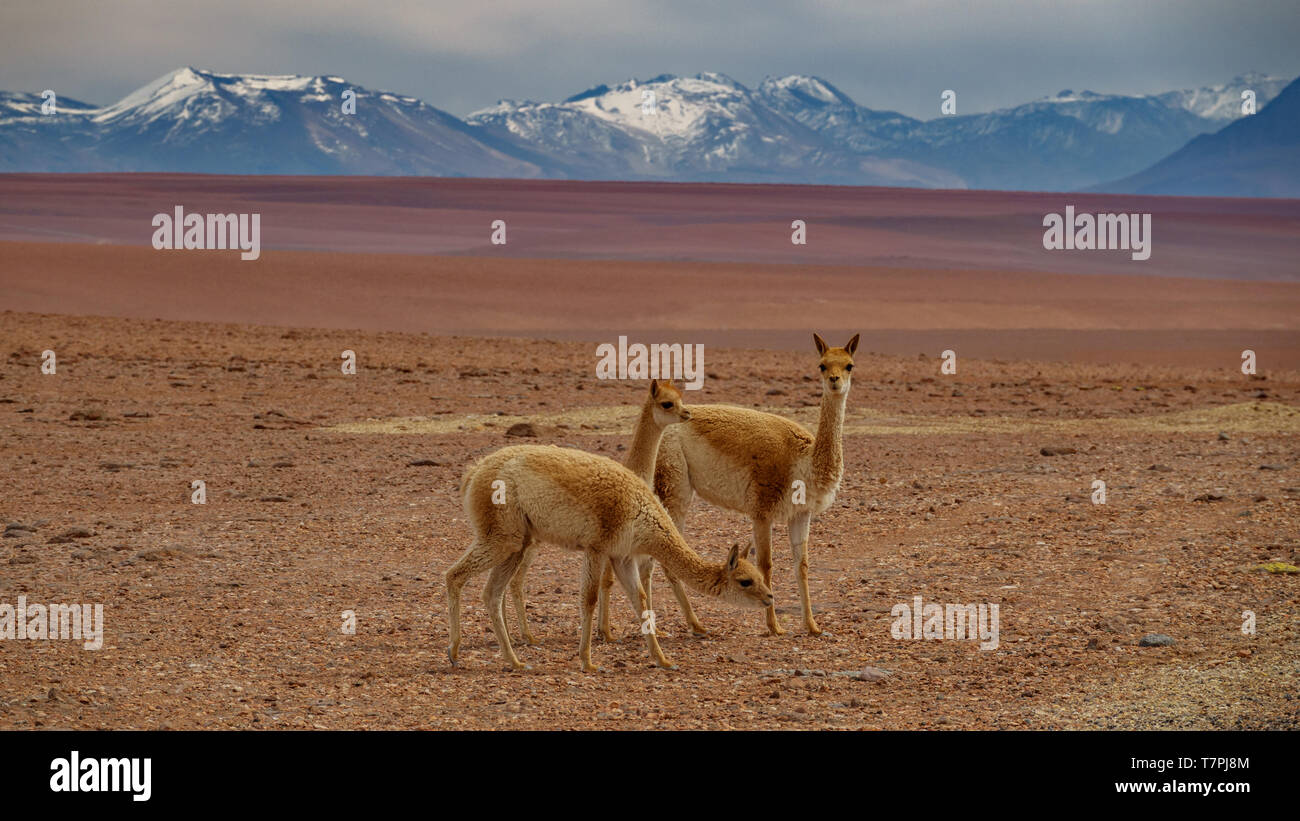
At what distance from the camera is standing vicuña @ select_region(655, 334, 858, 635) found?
442 inches

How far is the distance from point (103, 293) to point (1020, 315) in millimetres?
33253

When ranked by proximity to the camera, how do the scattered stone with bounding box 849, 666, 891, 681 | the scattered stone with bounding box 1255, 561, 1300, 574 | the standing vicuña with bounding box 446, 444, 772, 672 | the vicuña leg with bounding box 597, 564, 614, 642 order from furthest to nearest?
the scattered stone with bounding box 1255, 561, 1300, 574, the vicuña leg with bounding box 597, 564, 614, 642, the standing vicuña with bounding box 446, 444, 772, 672, the scattered stone with bounding box 849, 666, 891, 681

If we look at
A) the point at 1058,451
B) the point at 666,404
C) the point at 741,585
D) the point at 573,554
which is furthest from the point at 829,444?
the point at 1058,451

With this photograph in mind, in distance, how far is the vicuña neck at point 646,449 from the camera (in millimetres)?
10945

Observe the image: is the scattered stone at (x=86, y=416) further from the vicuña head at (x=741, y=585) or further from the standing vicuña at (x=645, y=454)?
the vicuña head at (x=741, y=585)

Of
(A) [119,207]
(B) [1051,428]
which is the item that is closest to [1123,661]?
(B) [1051,428]

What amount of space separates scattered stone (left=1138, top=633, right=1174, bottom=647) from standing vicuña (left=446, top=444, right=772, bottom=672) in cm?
280

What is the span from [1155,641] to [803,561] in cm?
269

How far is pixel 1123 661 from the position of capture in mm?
9914

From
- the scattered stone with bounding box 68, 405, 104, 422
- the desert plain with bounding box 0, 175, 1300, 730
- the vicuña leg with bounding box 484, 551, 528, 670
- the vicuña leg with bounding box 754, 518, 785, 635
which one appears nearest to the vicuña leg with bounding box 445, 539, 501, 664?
the vicuña leg with bounding box 484, 551, 528, 670

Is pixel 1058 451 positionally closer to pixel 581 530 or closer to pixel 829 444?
pixel 829 444

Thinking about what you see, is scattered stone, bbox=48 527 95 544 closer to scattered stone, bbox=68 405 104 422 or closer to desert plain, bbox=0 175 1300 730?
desert plain, bbox=0 175 1300 730

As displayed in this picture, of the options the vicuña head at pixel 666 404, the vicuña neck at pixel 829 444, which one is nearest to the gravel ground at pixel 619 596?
the vicuña neck at pixel 829 444

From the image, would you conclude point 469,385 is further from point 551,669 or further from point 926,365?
point 551,669
